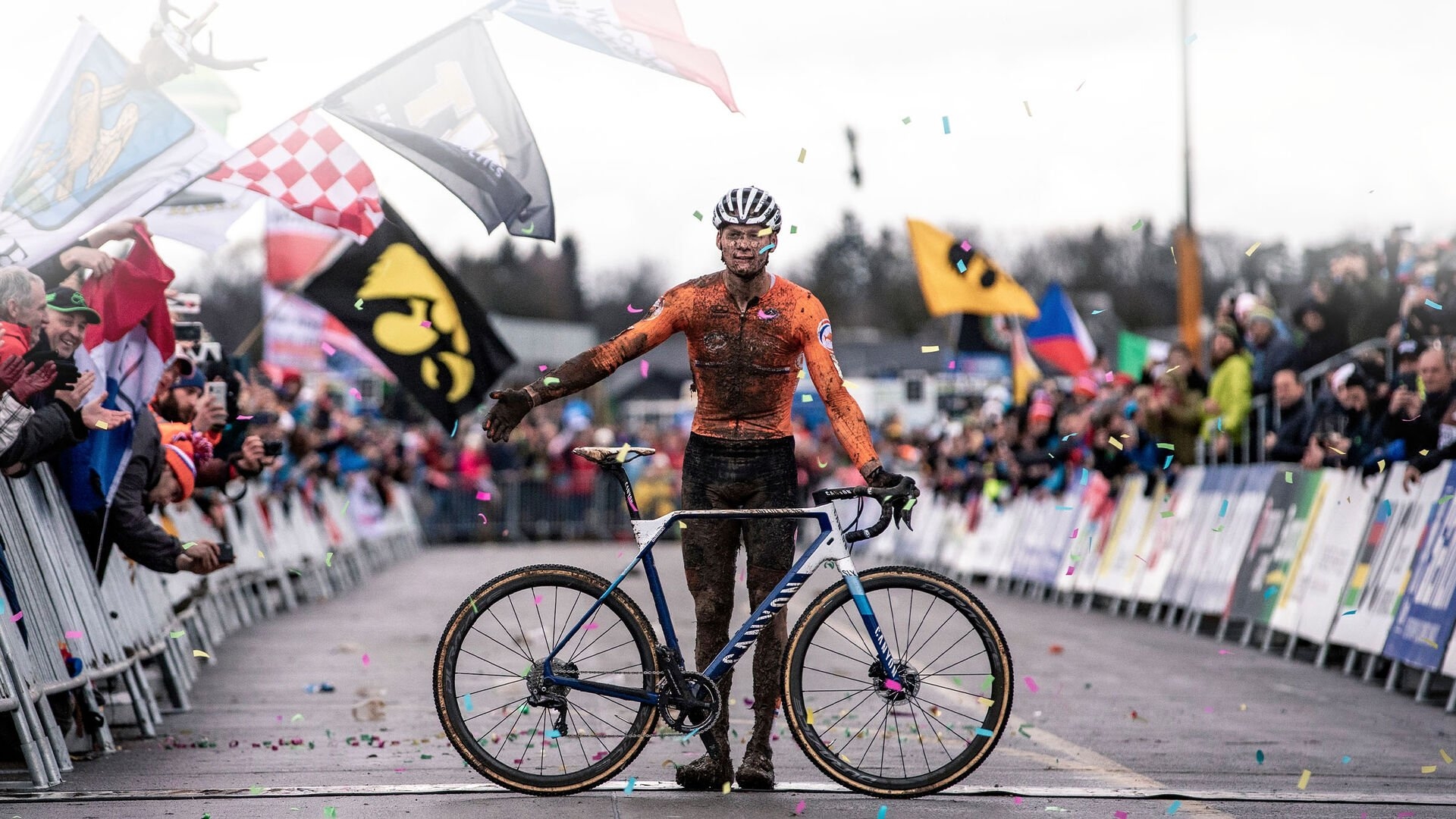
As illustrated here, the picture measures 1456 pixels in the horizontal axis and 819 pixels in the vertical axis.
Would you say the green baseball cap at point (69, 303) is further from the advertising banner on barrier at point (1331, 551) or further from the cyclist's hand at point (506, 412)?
the advertising banner on barrier at point (1331, 551)

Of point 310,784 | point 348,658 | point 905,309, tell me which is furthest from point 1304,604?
point 905,309

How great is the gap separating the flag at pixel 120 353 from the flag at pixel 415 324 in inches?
159

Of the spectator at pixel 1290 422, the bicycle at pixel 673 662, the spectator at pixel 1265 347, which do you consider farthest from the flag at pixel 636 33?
the spectator at pixel 1265 347

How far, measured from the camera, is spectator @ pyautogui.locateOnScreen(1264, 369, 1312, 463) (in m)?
14.6

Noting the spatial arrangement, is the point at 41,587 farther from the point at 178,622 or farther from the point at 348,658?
the point at 348,658

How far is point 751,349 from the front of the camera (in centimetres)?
714

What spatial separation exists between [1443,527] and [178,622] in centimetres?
752

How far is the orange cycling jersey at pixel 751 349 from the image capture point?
712cm

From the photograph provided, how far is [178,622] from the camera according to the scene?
11742 mm

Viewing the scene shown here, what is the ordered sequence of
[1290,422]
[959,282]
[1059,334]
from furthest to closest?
[1059,334]
[959,282]
[1290,422]

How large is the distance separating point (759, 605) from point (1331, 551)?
7.63 meters

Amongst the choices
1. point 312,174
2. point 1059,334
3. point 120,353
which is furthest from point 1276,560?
point 1059,334

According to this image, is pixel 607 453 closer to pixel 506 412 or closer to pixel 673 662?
pixel 506 412

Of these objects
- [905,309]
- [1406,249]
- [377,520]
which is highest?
[1406,249]
